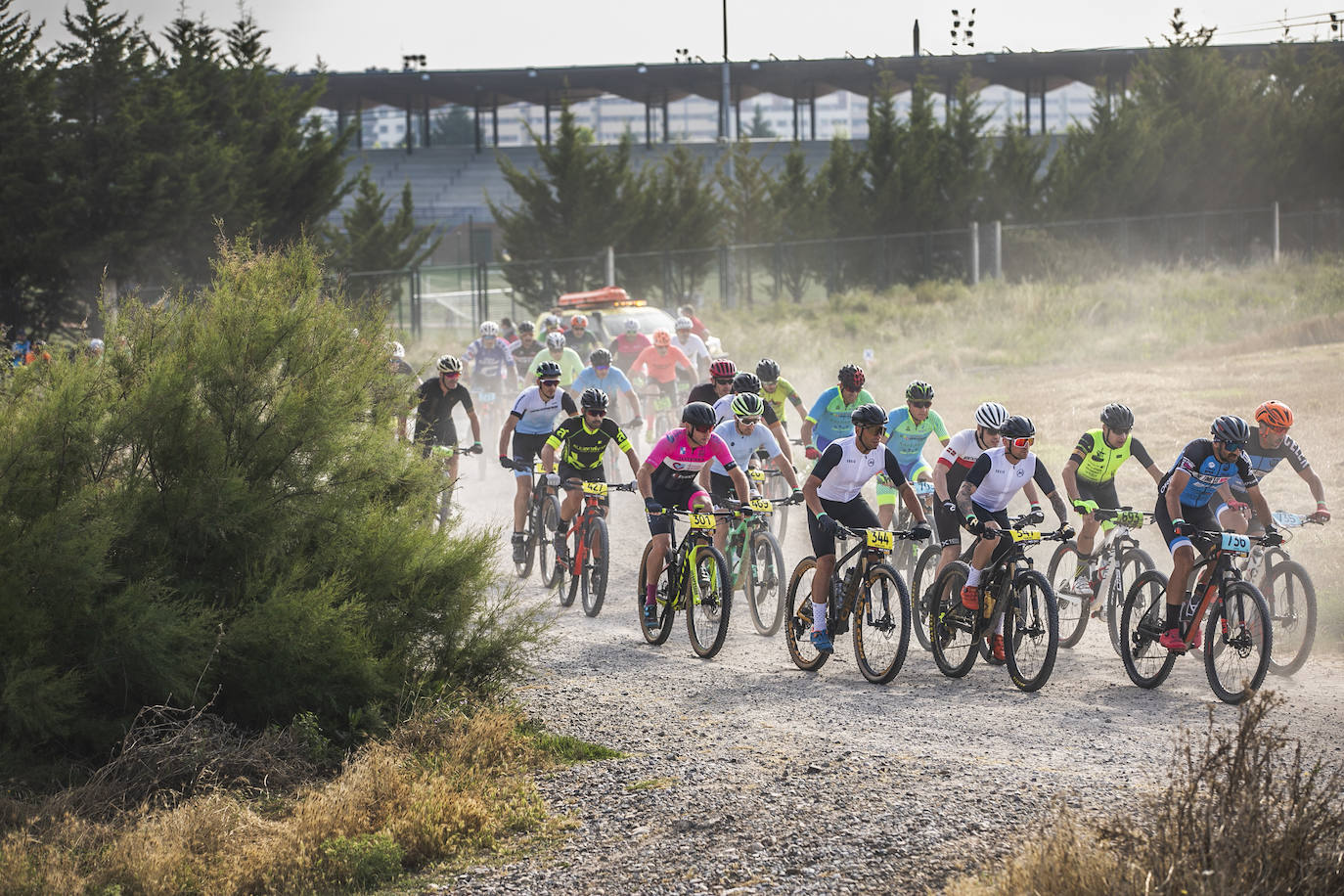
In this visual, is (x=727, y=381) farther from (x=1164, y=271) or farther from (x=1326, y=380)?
(x=1164, y=271)

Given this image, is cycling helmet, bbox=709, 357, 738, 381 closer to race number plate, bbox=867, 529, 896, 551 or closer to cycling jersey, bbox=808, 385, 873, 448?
cycling jersey, bbox=808, 385, 873, 448

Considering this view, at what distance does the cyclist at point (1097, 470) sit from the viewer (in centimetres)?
1112

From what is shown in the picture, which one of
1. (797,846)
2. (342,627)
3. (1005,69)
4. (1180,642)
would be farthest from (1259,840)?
(1005,69)

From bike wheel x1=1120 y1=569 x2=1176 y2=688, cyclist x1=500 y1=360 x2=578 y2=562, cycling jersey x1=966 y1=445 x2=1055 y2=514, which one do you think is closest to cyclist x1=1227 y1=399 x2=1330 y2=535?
bike wheel x1=1120 y1=569 x2=1176 y2=688

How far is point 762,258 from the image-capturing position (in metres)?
42.6

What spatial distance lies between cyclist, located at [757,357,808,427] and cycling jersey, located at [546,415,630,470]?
8.14 feet

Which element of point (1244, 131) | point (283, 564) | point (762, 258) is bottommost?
point (283, 564)

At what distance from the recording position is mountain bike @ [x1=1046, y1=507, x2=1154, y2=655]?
10812 mm

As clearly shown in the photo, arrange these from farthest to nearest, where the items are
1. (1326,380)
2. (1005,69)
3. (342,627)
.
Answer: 1. (1005,69)
2. (1326,380)
3. (342,627)

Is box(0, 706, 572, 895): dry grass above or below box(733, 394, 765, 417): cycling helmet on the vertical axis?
below

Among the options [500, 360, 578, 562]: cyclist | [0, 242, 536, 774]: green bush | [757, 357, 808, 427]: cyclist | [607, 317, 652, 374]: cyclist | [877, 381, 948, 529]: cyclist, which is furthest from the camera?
[607, 317, 652, 374]: cyclist

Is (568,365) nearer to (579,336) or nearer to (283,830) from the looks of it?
(579,336)

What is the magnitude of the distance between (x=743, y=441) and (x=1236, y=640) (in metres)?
4.68

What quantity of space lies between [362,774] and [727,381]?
724 centimetres
